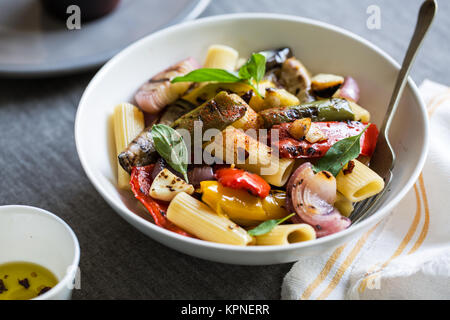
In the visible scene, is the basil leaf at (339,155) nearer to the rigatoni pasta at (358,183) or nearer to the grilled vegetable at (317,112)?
the rigatoni pasta at (358,183)

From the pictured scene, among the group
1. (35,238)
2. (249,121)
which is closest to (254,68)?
(249,121)

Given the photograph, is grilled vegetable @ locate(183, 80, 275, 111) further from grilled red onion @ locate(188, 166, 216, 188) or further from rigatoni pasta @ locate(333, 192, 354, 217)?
rigatoni pasta @ locate(333, 192, 354, 217)

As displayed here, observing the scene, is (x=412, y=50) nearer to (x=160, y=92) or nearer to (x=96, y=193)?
(x=160, y=92)

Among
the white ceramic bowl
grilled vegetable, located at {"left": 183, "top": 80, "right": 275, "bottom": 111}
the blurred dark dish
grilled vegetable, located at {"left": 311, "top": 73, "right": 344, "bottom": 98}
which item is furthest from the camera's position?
the blurred dark dish

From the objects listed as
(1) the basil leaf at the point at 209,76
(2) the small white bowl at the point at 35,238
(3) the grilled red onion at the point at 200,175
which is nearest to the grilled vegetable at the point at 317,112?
(1) the basil leaf at the point at 209,76

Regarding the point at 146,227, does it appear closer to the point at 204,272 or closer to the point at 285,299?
the point at 204,272

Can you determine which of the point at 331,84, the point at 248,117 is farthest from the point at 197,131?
the point at 331,84

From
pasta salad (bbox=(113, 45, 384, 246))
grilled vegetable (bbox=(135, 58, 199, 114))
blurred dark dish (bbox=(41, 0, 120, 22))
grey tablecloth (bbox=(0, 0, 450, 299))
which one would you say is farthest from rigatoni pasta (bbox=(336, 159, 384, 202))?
blurred dark dish (bbox=(41, 0, 120, 22))
